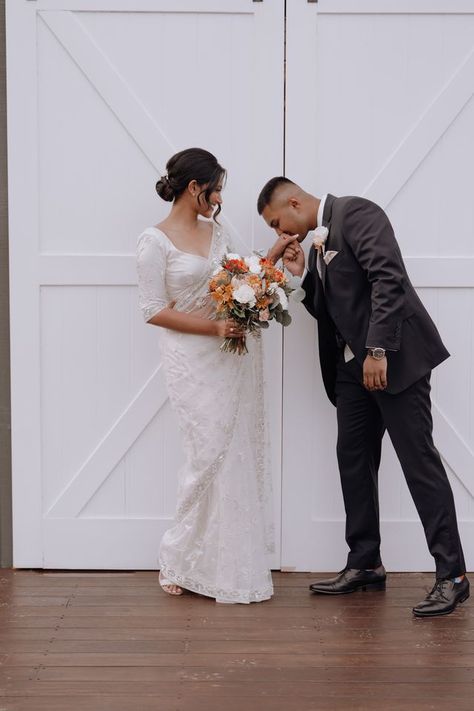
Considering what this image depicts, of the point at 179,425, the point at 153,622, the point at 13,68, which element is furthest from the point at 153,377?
the point at 13,68

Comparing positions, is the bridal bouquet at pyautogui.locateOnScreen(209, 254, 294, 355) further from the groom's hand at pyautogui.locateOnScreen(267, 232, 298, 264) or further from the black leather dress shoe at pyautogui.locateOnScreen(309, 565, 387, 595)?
the black leather dress shoe at pyautogui.locateOnScreen(309, 565, 387, 595)

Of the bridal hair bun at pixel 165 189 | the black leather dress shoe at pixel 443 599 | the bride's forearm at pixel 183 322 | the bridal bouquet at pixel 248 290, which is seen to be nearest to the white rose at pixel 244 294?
the bridal bouquet at pixel 248 290

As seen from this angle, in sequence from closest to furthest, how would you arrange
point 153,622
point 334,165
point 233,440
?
point 153,622
point 233,440
point 334,165

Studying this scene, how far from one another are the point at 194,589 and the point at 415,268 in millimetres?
1794

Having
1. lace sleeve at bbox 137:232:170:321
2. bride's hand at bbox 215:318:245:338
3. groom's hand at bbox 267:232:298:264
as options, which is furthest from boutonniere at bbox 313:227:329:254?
lace sleeve at bbox 137:232:170:321

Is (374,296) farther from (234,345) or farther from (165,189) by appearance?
(165,189)

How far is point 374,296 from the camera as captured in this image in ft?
11.8

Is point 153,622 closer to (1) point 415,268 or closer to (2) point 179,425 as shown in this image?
(2) point 179,425

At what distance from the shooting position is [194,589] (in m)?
3.95

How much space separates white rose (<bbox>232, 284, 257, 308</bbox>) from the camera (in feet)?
11.8

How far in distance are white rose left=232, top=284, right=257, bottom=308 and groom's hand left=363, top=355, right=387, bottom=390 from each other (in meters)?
0.54

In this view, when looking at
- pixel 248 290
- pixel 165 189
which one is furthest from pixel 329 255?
pixel 165 189

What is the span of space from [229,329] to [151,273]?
16.1 inches

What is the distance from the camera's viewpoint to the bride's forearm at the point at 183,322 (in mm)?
3830
